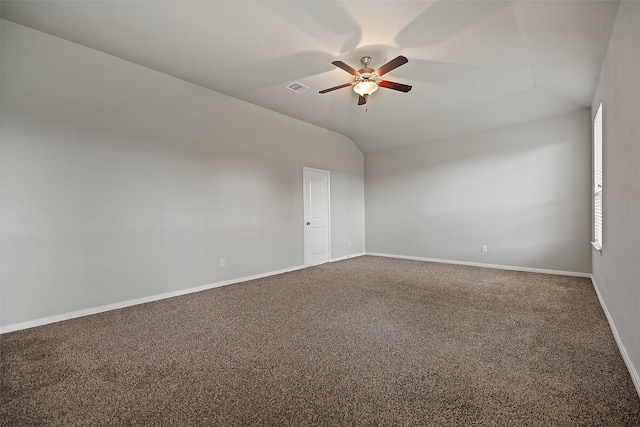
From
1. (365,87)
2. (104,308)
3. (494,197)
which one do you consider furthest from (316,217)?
(104,308)

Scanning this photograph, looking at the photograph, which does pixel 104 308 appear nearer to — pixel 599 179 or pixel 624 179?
pixel 624 179

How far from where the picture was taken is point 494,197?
532 centimetres

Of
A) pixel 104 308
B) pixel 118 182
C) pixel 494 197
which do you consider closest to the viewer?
pixel 104 308

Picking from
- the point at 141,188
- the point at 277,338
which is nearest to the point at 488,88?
the point at 277,338

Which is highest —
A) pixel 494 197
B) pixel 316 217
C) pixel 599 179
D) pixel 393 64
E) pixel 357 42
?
pixel 357 42

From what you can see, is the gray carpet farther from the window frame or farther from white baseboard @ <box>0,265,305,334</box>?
the window frame

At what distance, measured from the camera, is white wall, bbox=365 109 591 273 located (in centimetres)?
455

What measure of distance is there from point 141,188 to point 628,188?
483 cm

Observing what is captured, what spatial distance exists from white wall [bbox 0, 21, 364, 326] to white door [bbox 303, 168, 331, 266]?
0.72 m

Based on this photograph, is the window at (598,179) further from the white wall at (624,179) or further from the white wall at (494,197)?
the white wall at (494,197)

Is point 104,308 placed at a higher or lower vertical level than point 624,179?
lower

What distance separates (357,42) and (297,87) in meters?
1.37

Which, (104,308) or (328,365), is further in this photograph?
(104,308)

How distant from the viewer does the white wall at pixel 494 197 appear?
14.9 ft
